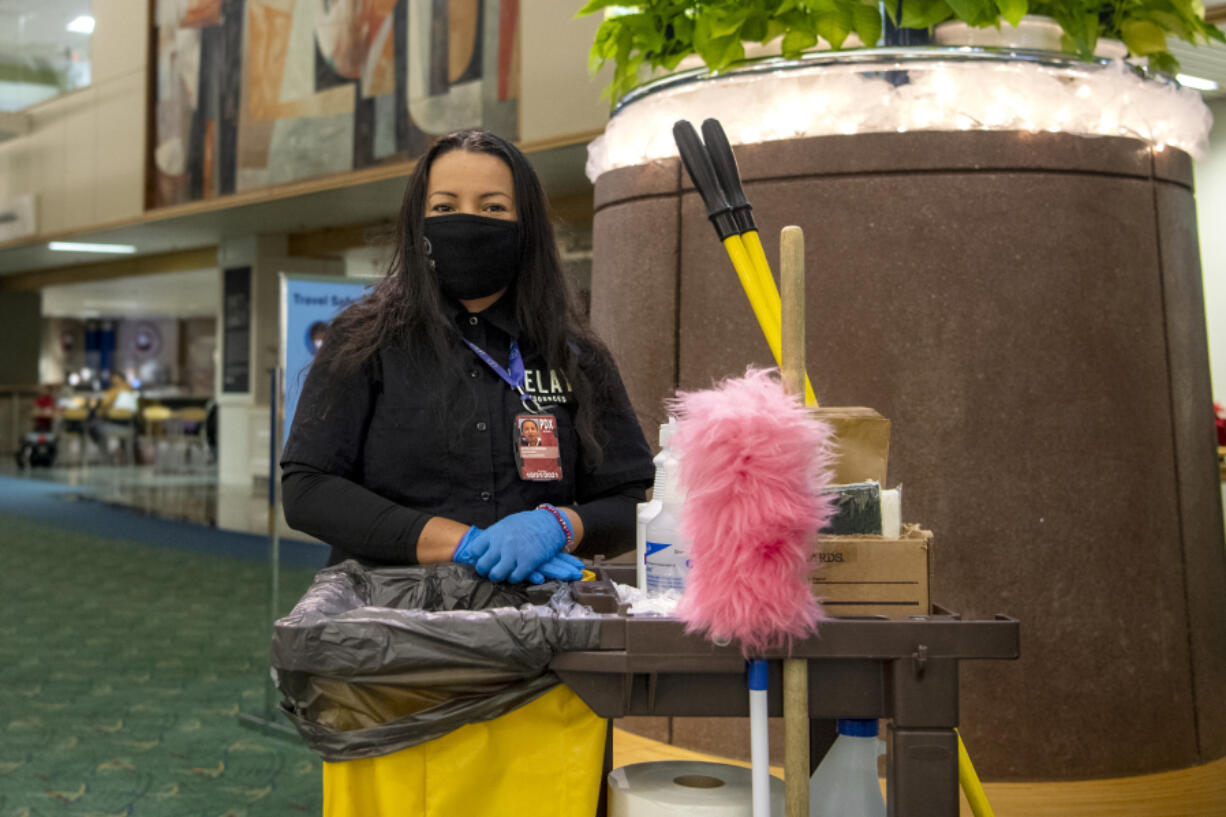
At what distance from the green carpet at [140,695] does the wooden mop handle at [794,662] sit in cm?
222

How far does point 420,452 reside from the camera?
174cm

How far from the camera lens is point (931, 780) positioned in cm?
122

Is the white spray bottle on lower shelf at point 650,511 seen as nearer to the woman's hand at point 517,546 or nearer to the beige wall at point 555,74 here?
the woman's hand at point 517,546

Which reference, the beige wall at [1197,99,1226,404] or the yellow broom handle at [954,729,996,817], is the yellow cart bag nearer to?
the yellow broom handle at [954,729,996,817]

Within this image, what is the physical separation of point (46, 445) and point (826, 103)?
18.5 metres

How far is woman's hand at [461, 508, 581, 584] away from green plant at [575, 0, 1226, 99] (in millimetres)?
1688

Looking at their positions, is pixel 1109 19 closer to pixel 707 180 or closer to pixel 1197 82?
pixel 707 180

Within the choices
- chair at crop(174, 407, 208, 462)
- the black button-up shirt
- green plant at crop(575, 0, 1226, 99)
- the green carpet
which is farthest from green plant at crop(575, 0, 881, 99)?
chair at crop(174, 407, 208, 462)

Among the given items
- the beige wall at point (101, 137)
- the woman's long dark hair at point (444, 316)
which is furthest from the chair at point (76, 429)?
the woman's long dark hair at point (444, 316)

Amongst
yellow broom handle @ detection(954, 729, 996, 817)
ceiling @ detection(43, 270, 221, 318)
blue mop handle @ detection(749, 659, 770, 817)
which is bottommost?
yellow broom handle @ detection(954, 729, 996, 817)

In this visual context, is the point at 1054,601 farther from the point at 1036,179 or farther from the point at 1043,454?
the point at 1036,179

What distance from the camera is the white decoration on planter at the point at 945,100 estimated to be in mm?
3010

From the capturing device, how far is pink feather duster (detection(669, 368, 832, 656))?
113cm

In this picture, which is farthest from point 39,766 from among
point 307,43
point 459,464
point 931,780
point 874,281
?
point 307,43
